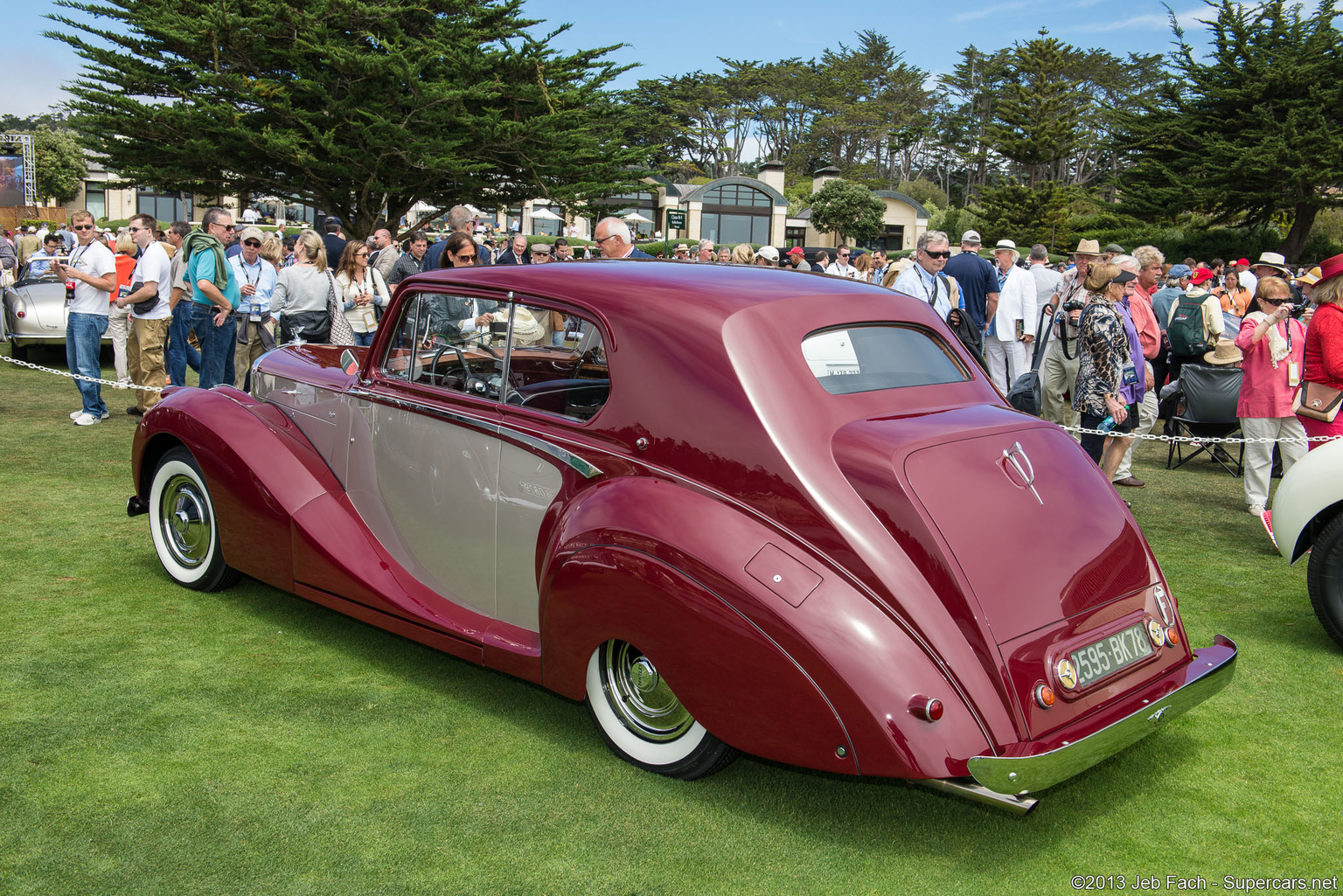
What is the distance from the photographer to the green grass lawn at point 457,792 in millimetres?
2914

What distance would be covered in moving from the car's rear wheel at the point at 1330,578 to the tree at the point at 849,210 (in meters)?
62.0

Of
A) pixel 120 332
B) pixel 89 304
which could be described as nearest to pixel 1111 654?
pixel 89 304

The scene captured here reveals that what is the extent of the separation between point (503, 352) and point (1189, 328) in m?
8.85

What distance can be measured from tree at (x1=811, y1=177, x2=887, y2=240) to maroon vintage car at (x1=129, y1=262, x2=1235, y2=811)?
6326 cm

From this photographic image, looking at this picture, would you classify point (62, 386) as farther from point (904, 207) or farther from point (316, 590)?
point (904, 207)

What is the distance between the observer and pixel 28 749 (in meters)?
3.46

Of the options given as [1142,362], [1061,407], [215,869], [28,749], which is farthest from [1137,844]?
[1061,407]

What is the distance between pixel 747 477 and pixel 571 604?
2.44 feet

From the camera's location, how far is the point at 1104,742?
296 centimetres

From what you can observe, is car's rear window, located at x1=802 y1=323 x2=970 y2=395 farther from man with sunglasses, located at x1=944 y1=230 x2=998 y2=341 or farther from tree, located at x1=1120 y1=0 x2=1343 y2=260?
tree, located at x1=1120 y1=0 x2=1343 y2=260

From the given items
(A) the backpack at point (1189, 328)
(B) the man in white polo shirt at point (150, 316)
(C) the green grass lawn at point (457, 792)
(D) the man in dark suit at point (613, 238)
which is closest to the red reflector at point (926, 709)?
(C) the green grass lawn at point (457, 792)

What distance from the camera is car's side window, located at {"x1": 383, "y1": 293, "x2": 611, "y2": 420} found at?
3.75 m

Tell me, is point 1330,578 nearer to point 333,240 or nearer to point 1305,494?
point 1305,494

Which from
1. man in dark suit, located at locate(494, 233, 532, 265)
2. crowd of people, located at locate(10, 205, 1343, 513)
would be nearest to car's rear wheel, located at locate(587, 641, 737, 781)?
crowd of people, located at locate(10, 205, 1343, 513)
